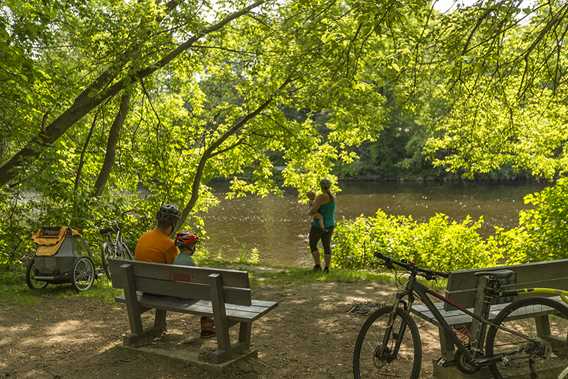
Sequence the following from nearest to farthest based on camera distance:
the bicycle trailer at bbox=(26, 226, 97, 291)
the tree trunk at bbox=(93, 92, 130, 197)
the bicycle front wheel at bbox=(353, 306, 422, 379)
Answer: the bicycle front wheel at bbox=(353, 306, 422, 379) → the bicycle trailer at bbox=(26, 226, 97, 291) → the tree trunk at bbox=(93, 92, 130, 197)

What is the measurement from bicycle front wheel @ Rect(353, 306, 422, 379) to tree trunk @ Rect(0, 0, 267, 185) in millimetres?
6458

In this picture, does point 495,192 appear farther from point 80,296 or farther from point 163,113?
point 80,296

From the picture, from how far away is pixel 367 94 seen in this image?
1164 cm

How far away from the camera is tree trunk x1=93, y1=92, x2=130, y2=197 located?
40.2 feet

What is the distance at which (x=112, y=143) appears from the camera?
495 inches

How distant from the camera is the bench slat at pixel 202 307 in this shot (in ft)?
15.1

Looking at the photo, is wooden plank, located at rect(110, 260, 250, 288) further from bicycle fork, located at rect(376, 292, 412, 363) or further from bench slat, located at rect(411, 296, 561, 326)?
bench slat, located at rect(411, 296, 561, 326)

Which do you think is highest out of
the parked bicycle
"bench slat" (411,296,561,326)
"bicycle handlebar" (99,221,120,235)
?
"bicycle handlebar" (99,221,120,235)

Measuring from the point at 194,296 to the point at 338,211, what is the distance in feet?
96.4

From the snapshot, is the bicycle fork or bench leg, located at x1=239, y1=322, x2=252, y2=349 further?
bench leg, located at x1=239, y1=322, x2=252, y2=349

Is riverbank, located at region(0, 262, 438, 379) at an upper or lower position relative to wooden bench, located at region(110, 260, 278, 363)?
lower

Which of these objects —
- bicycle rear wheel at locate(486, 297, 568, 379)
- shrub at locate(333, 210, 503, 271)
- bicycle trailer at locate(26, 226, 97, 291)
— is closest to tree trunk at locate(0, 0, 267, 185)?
bicycle trailer at locate(26, 226, 97, 291)

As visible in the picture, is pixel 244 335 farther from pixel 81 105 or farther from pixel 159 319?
pixel 81 105

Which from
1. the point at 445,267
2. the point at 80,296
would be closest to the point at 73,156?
the point at 80,296
